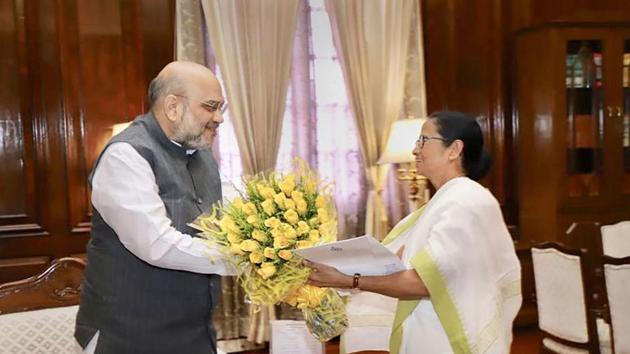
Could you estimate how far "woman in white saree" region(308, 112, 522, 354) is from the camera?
1.96 metres

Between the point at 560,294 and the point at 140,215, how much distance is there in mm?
2316

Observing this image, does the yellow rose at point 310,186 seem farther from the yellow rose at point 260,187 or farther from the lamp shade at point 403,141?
the lamp shade at point 403,141

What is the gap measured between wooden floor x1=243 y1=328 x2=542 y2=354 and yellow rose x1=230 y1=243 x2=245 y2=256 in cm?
316

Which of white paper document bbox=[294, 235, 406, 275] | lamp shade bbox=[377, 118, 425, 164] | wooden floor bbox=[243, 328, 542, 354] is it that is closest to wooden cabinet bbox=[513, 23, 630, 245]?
wooden floor bbox=[243, 328, 542, 354]

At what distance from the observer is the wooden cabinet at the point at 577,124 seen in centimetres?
477

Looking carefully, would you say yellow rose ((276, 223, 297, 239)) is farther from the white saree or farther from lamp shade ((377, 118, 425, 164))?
lamp shade ((377, 118, 425, 164))

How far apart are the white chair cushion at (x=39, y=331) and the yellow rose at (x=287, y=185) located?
36.1 inches

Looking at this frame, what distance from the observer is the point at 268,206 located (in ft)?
5.45

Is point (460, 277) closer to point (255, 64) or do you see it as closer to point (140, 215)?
point (140, 215)

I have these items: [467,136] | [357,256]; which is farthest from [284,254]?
[467,136]

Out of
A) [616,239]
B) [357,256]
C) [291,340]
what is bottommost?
[616,239]

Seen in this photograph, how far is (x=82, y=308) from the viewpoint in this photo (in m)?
1.84

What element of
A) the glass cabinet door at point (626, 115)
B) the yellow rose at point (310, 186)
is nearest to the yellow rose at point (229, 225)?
the yellow rose at point (310, 186)

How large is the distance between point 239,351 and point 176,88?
10.7ft
